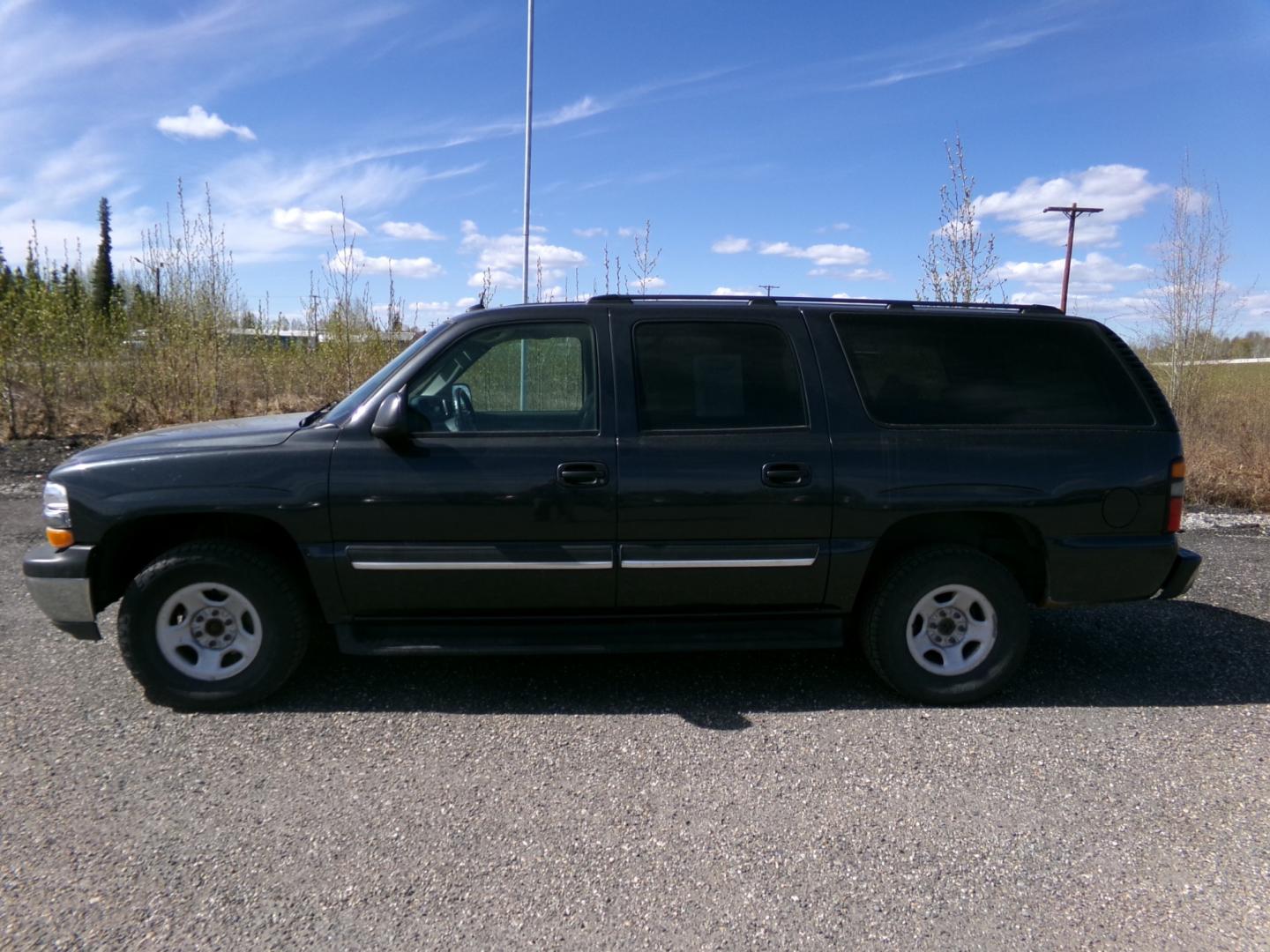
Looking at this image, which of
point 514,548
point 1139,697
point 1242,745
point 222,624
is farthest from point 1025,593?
point 222,624

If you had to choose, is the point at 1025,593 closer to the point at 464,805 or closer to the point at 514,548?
the point at 514,548

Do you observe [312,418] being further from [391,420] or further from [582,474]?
[582,474]

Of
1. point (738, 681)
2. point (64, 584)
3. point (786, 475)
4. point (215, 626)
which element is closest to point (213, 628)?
point (215, 626)

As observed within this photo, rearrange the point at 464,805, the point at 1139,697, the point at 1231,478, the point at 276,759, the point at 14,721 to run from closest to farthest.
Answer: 1. the point at 464,805
2. the point at 276,759
3. the point at 14,721
4. the point at 1139,697
5. the point at 1231,478

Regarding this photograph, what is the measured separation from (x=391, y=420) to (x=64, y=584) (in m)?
1.65

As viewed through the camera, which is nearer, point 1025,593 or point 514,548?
point 514,548

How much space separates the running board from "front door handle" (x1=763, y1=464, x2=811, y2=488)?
67 cm

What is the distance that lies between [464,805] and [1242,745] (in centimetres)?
330

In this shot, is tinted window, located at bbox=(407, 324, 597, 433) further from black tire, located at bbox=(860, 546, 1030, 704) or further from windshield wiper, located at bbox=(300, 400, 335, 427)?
black tire, located at bbox=(860, 546, 1030, 704)

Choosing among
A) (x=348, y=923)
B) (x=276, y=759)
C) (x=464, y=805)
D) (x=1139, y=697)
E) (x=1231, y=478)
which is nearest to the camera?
(x=348, y=923)

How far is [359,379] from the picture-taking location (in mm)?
13672

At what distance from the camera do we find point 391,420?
12.5ft

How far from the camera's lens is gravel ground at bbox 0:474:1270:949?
101 inches

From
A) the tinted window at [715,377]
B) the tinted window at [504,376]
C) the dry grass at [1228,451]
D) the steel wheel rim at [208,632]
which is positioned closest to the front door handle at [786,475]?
the tinted window at [715,377]
